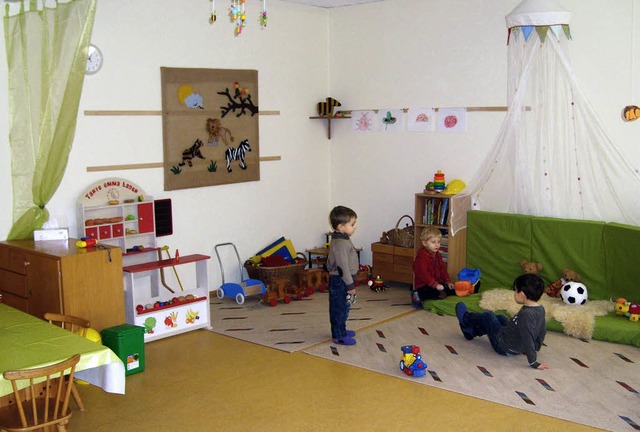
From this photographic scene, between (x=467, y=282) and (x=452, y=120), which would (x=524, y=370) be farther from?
(x=452, y=120)

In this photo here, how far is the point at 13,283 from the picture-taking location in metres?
6.58

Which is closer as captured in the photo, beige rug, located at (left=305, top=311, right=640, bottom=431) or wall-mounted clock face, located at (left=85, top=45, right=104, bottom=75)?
beige rug, located at (left=305, top=311, right=640, bottom=431)

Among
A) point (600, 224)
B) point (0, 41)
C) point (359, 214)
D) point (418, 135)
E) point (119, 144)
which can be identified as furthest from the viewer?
point (359, 214)

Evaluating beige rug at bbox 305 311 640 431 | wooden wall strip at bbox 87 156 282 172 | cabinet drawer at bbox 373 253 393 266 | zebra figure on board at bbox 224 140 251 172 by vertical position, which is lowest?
beige rug at bbox 305 311 640 431

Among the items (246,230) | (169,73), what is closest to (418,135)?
(246,230)

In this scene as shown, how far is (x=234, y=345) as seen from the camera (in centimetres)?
695

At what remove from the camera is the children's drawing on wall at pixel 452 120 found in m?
8.77

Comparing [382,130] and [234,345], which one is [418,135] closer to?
[382,130]

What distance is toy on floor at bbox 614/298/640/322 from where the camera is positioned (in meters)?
6.70

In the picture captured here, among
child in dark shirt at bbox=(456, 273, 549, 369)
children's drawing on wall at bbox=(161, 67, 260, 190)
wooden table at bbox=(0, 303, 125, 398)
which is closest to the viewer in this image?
wooden table at bbox=(0, 303, 125, 398)

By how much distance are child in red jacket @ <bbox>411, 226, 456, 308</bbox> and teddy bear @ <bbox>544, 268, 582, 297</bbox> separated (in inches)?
41.5

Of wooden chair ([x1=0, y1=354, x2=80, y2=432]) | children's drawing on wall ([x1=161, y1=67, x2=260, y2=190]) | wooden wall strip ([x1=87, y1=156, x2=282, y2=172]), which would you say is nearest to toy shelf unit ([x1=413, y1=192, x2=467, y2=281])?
children's drawing on wall ([x1=161, y1=67, x2=260, y2=190])

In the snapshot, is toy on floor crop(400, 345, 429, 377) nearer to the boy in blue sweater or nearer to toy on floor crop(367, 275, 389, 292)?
the boy in blue sweater

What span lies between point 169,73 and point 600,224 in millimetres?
4894
